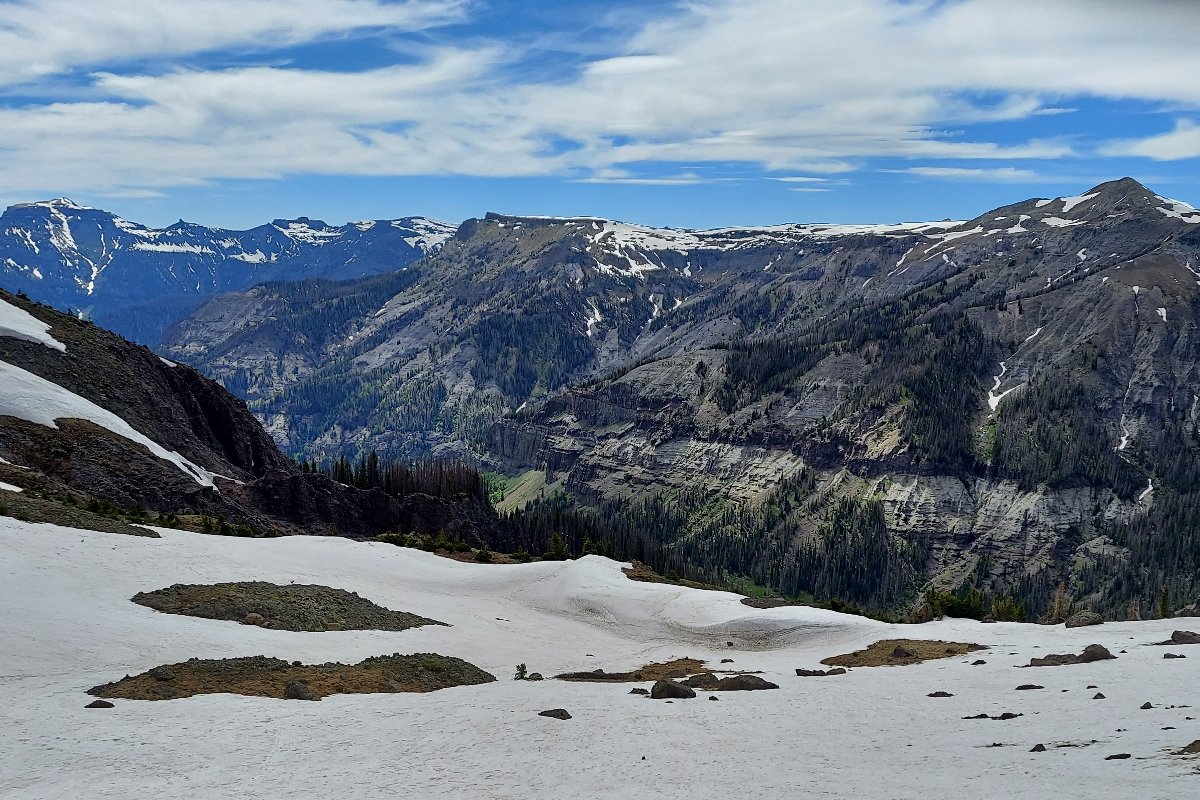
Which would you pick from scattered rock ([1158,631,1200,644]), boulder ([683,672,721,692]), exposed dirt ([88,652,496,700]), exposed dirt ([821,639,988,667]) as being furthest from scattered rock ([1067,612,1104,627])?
exposed dirt ([88,652,496,700])

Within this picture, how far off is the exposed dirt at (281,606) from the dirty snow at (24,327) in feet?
→ 173

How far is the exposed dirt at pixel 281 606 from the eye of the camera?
4500 cm

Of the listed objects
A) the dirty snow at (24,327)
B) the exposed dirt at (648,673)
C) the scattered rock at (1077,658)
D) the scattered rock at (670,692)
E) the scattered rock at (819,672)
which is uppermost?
the dirty snow at (24,327)

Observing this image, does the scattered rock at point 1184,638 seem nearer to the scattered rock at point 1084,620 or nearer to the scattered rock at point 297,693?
the scattered rock at point 1084,620

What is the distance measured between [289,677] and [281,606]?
448 inches

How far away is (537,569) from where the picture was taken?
3044 inches

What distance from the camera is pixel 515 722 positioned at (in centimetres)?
3112

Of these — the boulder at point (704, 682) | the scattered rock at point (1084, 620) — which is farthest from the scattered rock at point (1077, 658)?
the scattered rock at point (1084, 620)

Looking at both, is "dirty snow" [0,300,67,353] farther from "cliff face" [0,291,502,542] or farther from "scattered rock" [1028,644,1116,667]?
"scattered rock" [1028,644,1116,667]

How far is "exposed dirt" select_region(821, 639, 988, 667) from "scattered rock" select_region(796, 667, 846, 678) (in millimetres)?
2736

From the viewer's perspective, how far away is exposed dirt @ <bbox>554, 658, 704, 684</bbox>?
4488 centimetres

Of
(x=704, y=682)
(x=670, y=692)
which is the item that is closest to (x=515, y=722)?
(x=670, y=692)

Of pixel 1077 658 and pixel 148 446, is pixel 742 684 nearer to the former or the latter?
pixel 1077 658

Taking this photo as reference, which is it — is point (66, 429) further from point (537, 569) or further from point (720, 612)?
point (720, 612)
